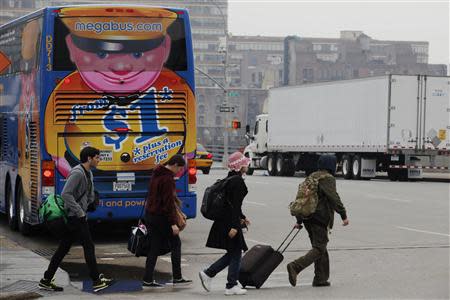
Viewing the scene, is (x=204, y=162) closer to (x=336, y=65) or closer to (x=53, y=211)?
(x=53, y=211)

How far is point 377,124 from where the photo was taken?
1676 inches

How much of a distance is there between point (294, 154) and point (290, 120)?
1.91 m

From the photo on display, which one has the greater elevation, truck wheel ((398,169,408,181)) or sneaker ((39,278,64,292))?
sneaker ((39,278,64,292))

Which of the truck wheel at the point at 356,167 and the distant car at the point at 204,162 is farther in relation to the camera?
the distant car at the point at 204,162

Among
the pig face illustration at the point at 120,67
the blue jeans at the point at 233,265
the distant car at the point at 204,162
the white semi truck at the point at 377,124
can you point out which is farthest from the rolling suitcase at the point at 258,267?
the distant car at the point at 204,162

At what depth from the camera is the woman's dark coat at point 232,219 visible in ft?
38.7

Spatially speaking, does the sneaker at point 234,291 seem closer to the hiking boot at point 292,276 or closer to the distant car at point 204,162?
the hiking boot at point 292,276

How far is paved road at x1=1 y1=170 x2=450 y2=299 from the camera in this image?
40.7ft

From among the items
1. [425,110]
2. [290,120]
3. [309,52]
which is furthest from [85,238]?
[309,52]

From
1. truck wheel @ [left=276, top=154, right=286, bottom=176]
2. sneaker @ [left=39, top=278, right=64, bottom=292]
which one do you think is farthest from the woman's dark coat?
truck wheel @ [left=276, top=154, right=286, bottom=176]

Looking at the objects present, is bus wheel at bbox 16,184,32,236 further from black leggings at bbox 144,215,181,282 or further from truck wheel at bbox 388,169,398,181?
truck wheel at bbox 388,169,398,181

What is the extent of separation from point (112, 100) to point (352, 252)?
436cm

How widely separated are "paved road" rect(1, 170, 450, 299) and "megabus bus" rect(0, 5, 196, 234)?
1083 millimetres

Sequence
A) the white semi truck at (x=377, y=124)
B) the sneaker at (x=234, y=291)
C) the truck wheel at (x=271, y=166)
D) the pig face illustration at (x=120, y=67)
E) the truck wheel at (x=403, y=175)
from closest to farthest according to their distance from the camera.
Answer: the sneaker at (x=234, y=291) < the pig face illustration at (x=120, y=67) < the white semi truck at (x=377, y=124) < the truck wheel at (x=403, y=175) < the truck wheel at (x=271, y=166)
